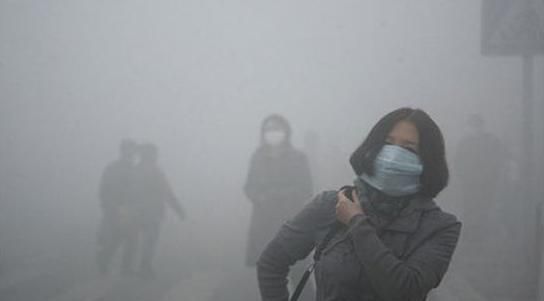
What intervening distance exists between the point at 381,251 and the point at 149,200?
232 inches

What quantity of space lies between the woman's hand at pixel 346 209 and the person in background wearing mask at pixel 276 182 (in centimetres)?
372

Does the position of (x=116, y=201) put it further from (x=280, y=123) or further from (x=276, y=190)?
(x=280, y=123)

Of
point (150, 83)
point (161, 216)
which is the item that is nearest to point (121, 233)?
point (161, 216)

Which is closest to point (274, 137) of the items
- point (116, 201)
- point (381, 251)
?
point (116, 201)

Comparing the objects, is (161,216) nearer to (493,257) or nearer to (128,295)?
(128,295)

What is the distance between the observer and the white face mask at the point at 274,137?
608 centimetres

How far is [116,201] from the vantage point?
7645mm

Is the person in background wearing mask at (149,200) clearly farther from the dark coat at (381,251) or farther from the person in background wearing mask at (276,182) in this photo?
the dark coat at (381,251)

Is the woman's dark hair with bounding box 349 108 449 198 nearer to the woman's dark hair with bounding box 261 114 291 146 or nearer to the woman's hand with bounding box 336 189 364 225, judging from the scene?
the woman's hand with bounding box 336 189 364 225

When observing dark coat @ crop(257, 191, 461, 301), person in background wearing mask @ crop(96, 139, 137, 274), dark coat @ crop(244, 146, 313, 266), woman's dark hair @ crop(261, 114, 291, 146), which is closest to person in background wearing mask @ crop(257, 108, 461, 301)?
dark coat @ crop(257, 191, 461, 301)

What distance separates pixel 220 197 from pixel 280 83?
10336 centimetres

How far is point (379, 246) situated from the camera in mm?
2080

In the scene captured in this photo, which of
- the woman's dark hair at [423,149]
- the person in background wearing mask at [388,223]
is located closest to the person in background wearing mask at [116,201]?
the person in background wearing mask at [388,223]

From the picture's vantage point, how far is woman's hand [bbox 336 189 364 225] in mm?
2166
